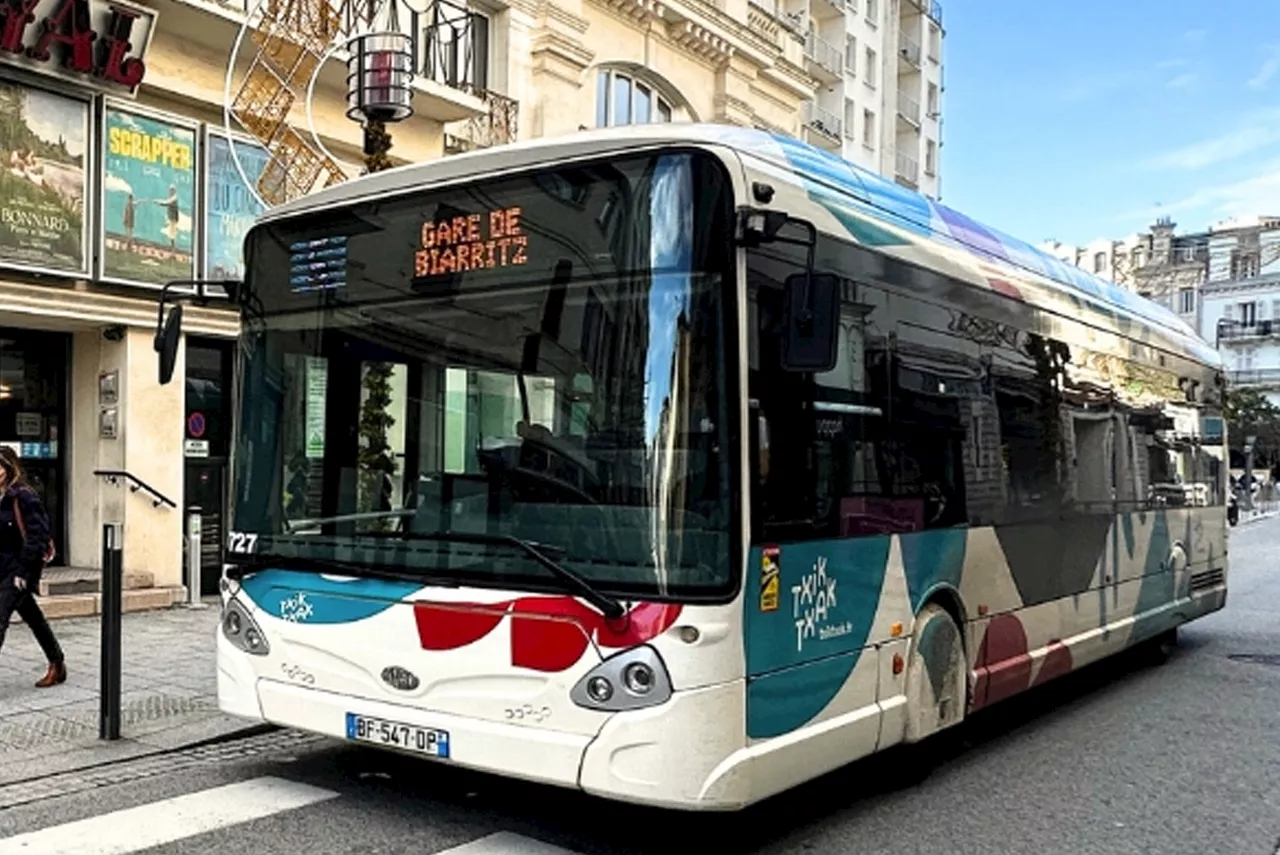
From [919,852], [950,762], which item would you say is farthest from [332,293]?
[950,762]

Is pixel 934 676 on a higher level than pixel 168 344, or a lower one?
lower

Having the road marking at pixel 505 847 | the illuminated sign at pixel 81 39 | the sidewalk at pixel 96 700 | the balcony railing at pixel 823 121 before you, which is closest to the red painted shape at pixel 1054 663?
the road marking at pixel 505 847

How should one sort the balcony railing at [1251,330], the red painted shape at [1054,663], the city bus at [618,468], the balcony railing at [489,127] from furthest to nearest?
the balcony railing at [1251,330] → the balcony railing at [489,127] → the red painted shape at [1054,663] → the city bus at [618,468]

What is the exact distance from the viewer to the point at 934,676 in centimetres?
621

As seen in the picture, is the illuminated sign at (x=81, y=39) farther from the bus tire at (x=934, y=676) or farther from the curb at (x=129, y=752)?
the bus tire at (x=934, y=676)

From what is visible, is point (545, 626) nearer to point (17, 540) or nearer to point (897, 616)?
point (897, 616)

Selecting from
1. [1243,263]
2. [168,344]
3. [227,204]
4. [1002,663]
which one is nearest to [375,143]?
[168,344]

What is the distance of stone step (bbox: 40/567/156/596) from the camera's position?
1127 cm

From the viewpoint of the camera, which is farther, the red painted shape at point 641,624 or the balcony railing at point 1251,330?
the balcony railing at point 1251,330

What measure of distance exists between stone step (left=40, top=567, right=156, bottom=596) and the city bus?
19.9ft

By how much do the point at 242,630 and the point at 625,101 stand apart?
1552 centimetres

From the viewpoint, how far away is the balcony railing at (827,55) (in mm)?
34094

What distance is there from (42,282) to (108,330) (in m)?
1.01

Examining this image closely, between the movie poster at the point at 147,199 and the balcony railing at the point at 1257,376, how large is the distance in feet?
305
